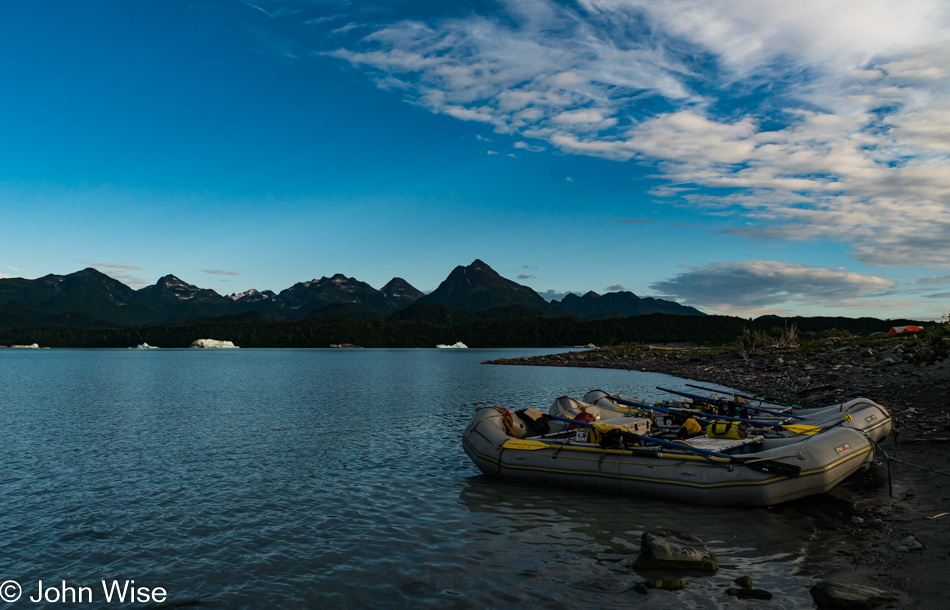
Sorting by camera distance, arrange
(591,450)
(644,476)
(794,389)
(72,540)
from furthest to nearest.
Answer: (794,389) < (591,450) < (644,476) < (72,540)

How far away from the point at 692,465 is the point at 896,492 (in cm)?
416

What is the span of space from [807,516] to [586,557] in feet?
15.9

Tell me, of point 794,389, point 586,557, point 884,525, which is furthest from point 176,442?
point 794,389

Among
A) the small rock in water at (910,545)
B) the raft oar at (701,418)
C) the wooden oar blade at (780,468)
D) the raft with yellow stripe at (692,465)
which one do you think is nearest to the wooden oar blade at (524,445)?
the raft with yellow stripe at (692,465)

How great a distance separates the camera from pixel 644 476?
38.5 ft

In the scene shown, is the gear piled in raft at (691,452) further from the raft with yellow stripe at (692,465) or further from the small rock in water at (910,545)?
the small rock in water at (910,545)

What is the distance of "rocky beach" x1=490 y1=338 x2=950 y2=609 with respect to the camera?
7109 mm

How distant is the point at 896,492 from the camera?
11.0 m

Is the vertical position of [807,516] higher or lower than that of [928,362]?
lower

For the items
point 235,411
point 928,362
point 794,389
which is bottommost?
point 235,411

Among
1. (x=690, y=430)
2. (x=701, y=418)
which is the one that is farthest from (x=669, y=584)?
(x=701, y=418)

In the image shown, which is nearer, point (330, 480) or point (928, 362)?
point (330, 480)

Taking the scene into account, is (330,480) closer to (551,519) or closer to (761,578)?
(551,519)

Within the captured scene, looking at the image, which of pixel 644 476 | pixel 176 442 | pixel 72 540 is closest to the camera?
pixel 72 540
